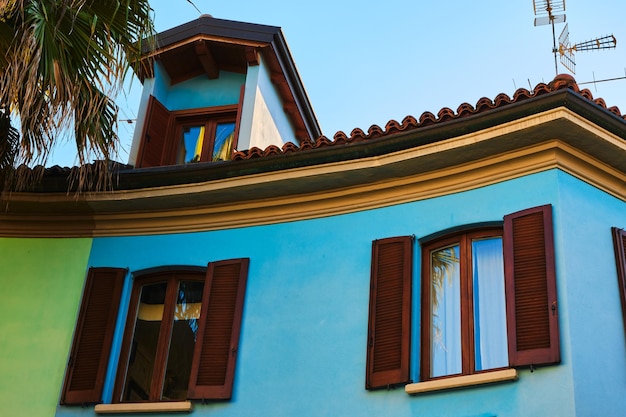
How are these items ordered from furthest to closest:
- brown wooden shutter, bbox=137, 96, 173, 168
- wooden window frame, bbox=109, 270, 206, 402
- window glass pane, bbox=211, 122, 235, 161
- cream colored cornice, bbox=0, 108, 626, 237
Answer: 1. window glass pane, bbox=211, 122, 235, 161
2. brown wooden shutter, bbox=137, 96, 173, 168
3. wooden window frame, bbox=109, 270, 206, 402
4. cream colored cornice, bbox=0, 108, 626, 237

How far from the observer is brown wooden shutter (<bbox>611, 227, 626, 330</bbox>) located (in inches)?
363

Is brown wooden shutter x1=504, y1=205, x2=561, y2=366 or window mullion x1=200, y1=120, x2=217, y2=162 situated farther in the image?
window mullion x1=200, y1=120, x2=217, y2=162

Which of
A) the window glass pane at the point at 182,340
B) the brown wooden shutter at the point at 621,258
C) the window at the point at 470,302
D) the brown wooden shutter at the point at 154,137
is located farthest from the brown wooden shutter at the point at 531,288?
the brown wooden shutter at the point at 154,137

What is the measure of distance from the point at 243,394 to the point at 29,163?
3384mm

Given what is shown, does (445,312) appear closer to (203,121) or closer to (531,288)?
(531,288)

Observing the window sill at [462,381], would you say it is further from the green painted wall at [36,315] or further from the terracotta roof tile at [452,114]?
the green painted wall at [36,315]

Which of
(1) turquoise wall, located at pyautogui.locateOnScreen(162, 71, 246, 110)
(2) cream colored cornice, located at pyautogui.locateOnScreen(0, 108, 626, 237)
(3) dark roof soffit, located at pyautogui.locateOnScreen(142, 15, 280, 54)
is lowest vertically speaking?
(2) cream colored cornice, located at pyautogui.locateOnScreen(0, 108, 626, 237)

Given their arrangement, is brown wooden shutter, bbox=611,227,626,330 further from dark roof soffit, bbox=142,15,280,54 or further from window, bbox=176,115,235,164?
dark roof soffit, bbox=142,15,280,54

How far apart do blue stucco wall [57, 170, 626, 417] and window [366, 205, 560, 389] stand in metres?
0.13

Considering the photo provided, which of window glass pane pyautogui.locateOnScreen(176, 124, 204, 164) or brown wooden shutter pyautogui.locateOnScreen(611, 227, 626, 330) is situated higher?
window glass pane pyautogui.locateOnScreen(176, 124, 204, 164)

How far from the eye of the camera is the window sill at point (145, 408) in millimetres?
9984

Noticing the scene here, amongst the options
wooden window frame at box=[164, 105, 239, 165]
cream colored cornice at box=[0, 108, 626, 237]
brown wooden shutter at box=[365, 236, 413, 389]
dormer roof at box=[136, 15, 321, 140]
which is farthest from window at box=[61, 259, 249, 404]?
dormer roof at box=[136, 15, 321, 140]

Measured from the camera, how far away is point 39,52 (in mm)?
8570

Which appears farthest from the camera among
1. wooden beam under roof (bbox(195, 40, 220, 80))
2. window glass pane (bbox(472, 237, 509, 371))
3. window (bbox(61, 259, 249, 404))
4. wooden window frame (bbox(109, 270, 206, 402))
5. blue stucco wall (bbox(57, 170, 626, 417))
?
wooden beam under roof (bbox(195, 40, 220, 80))
